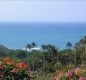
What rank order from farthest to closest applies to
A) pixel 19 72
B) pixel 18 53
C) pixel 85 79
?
pixel 18 53 → pixel 19 72 → pixel 85 79

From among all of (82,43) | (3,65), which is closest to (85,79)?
(3,65)

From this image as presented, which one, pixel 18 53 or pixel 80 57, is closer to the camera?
pixel 80 57

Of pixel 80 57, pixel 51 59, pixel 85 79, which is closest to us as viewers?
pixel 85 79

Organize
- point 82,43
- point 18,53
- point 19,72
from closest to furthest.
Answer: point 19,72
point 82,43
point 18,53

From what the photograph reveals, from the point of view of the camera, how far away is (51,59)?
6494 cm

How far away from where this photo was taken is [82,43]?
2293 inches

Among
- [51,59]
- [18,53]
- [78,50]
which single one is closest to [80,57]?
[78,50]

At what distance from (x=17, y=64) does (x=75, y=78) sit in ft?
5.02

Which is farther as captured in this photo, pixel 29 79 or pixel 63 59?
pixel 63 59

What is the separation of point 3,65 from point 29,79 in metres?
0.67

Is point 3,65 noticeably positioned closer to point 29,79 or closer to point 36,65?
point 29,79

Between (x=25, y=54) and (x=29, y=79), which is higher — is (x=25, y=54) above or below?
below

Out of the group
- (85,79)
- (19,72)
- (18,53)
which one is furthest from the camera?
(18,53)

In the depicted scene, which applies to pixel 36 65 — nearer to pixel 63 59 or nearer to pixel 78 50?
pixel 63 59
